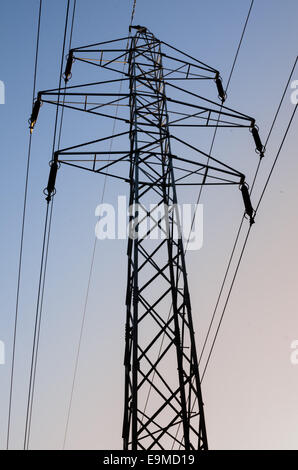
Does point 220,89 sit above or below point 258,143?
above

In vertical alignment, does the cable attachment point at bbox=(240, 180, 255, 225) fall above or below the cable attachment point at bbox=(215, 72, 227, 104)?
below

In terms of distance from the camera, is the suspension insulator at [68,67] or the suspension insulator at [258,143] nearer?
the suspension insulator at [258,143]

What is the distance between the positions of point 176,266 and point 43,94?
5.54 meters

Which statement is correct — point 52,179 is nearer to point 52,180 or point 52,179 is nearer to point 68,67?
point 52,180

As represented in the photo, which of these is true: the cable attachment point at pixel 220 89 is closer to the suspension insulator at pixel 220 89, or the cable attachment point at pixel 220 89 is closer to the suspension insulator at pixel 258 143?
the suspension insulator at pixel 220 89

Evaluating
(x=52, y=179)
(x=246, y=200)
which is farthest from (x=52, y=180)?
(x=246, y=200)

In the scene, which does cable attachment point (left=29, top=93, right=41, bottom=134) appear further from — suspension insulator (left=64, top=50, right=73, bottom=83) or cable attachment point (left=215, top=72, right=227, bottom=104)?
cable attachment point (left=215, top=72, right=227, bottom=104)

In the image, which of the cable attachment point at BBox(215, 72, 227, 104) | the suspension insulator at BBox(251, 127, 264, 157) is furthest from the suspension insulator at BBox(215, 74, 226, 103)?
the suspension insulator at BBox(251, 127, 264, 157)

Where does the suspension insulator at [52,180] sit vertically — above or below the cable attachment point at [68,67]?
below

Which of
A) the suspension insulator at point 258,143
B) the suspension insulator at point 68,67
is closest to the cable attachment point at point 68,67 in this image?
the suspension insulator at point 68,67

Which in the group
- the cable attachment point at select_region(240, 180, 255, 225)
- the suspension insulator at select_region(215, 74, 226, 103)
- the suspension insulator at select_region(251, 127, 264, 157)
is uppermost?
the suspension insulator at select_region(215, 74, 226, 103)
